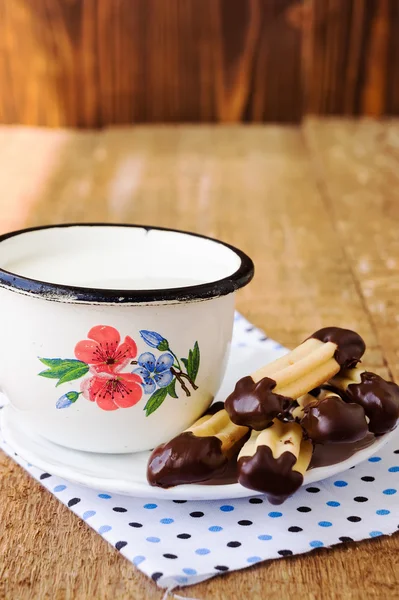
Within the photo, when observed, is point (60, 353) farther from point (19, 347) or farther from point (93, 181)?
point (93, 181)

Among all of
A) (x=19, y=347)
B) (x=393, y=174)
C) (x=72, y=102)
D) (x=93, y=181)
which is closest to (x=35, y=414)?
(x=19, y=347)

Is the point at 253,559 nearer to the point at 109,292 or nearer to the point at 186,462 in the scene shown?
the point at 186,462

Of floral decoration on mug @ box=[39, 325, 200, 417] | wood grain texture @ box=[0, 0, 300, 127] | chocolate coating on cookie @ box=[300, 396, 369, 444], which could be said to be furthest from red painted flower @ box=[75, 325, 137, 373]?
wood grain texture @ box=[0, 0, 300, 127]

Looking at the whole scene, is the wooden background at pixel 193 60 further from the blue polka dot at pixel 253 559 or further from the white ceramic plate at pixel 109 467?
the blue polka dot at pixel 253 559

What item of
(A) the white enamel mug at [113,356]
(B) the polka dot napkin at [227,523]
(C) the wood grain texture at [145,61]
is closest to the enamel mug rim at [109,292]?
(A) the white enamel mug at [113,356]

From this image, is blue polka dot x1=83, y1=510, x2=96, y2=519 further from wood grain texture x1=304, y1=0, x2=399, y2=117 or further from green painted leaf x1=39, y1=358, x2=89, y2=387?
wood grain texture x1=304, y1=0, x2=399, y2=117

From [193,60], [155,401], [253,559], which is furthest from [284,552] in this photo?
[193,60]

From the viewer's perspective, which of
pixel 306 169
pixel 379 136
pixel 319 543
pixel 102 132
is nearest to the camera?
pixel 319 543
